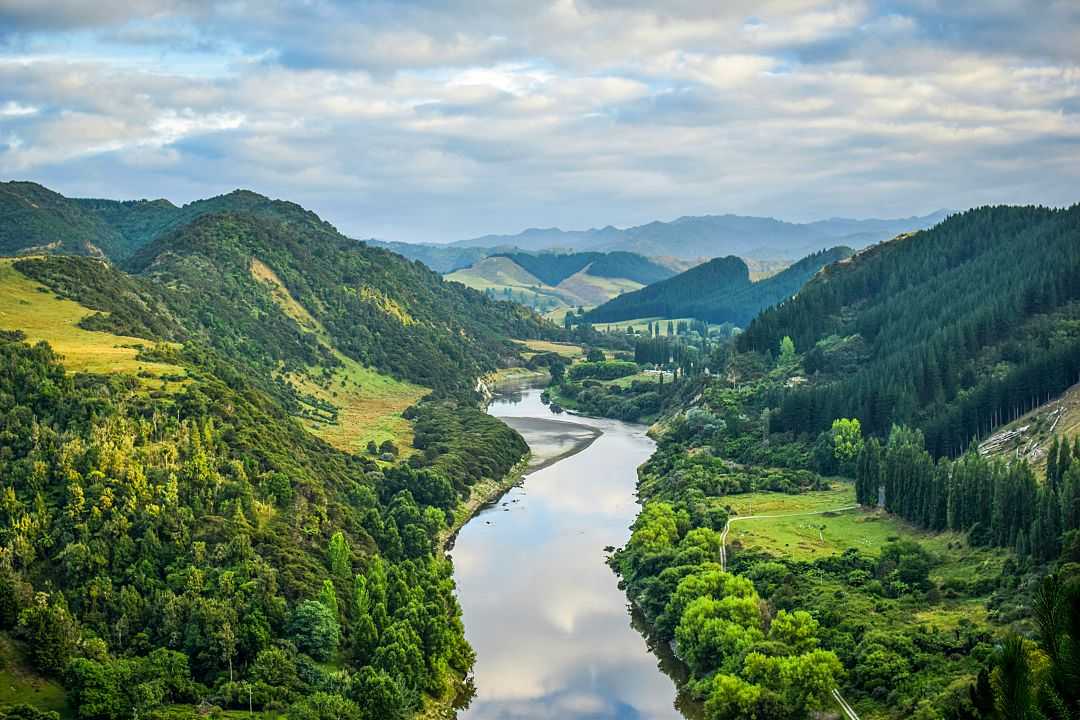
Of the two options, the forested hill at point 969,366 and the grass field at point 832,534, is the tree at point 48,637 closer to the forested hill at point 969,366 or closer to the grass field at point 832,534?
the grass field at point 832,534

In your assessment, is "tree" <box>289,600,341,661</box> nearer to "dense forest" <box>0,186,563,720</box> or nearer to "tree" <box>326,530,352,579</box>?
"dense forest" <box>0,186,563,720</box>

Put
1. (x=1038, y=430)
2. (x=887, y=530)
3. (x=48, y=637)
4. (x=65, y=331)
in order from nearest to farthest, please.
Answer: (x=48, y=637) → (x=887, y=530) → (x=1038, y=430) → (x=65, y=331)

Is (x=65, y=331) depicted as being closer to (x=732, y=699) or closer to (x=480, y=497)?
(x=480, y=497)

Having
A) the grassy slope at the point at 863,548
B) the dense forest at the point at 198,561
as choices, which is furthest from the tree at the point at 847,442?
the dense forest at the point at 198,561

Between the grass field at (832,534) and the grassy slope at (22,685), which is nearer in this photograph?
the grassy slope at (22,685)

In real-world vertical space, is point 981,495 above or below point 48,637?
above

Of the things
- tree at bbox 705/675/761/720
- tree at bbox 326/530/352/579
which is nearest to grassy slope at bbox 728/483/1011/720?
tree at bbox 705/675/761/720

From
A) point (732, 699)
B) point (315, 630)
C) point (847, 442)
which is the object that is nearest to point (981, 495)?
point (732, 699)
